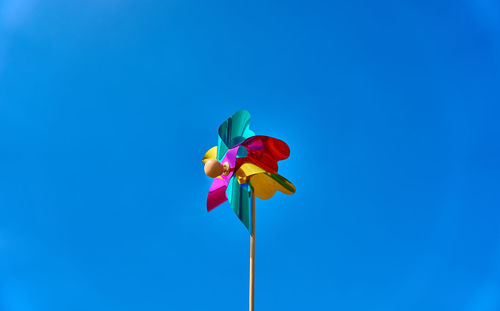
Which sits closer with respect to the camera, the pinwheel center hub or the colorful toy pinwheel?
the pinwheel center hub

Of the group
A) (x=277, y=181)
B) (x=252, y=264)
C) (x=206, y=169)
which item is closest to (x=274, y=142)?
(x=277, y=181)

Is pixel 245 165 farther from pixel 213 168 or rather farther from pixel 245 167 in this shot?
pixel 213 168

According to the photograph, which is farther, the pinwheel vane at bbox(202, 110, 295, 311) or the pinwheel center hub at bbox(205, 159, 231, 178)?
the pinwheel vane at bbox(202, 110, 295, 311)

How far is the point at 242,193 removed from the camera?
4.52 m

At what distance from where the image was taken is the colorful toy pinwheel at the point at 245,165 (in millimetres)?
4512

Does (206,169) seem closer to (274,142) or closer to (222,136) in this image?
(222,136)

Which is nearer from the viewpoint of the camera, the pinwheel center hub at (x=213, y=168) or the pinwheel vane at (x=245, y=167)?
the pinwheel center hub at (x=213, y=168)

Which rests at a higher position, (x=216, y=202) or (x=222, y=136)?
(x=222, y=136)

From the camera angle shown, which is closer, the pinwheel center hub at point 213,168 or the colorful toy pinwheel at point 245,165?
the pinwheel center hub at point 213,168

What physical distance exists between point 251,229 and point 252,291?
0.58 m

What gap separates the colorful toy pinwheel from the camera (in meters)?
4.51

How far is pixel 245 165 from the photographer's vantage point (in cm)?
456

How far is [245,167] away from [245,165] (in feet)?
0.08

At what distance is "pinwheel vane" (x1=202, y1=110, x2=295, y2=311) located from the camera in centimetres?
449
